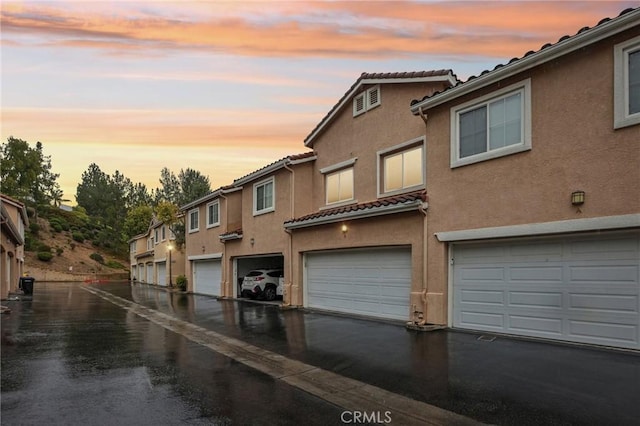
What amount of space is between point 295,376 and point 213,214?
65.1ft

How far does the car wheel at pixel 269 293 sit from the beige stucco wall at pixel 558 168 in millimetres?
11587

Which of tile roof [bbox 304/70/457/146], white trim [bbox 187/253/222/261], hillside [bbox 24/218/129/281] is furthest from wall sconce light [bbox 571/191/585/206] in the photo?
hillside [bbox 24/218/129/281]

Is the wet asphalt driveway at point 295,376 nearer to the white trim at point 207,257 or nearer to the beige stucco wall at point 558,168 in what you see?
the beige stucco wall at point 558,168

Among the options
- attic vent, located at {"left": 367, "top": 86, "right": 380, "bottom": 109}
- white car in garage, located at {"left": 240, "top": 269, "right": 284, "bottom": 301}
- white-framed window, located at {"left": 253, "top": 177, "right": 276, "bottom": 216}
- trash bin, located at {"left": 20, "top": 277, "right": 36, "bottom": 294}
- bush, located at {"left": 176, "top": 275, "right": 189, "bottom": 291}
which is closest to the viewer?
attic vent, located at {"left": 367, "top": 86, "right": 380, "bottom": 109}

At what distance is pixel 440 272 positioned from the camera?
36.5ft

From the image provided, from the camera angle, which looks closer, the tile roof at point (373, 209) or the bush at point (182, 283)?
the tile roof at point (373, 209)

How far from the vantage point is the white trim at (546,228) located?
791 cm

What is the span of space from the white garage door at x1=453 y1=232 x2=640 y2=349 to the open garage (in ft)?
43.8

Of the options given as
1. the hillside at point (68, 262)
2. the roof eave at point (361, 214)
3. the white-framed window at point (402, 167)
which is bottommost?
the hillside at point (68, 262)

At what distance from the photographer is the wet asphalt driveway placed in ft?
18.0

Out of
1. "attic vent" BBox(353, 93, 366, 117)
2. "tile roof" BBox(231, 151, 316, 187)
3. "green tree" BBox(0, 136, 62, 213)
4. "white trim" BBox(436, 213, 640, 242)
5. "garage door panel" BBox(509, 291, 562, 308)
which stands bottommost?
"garage door panel" BBox(509, 291, 562, 308)

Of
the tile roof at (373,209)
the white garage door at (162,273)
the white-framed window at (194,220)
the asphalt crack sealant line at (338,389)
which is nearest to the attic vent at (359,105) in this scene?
the tile roof at (373,209)

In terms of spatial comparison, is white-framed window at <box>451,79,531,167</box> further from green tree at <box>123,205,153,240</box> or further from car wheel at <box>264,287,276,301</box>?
green tree at <box>123,205,153,240</box>

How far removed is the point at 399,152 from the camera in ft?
45.1
